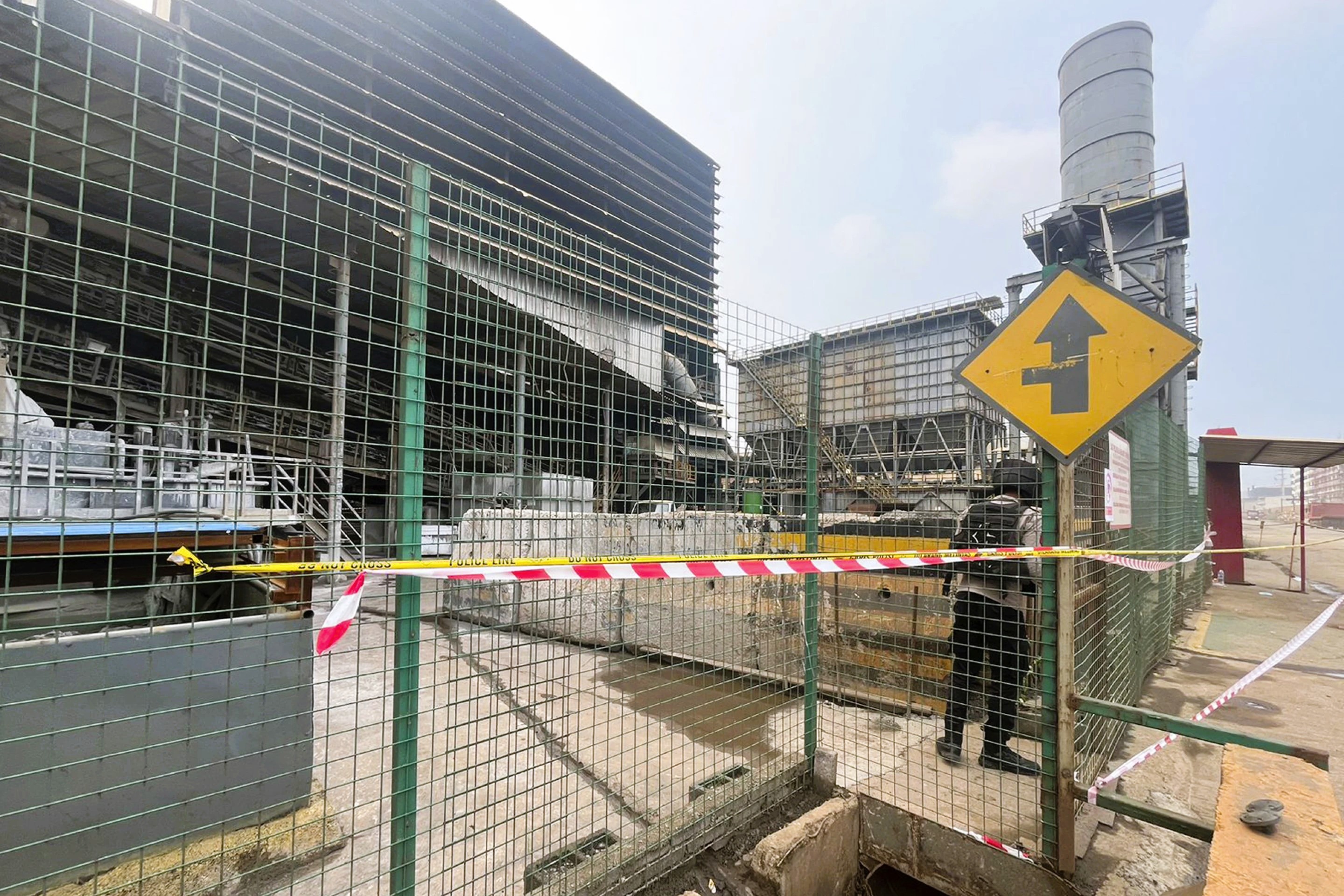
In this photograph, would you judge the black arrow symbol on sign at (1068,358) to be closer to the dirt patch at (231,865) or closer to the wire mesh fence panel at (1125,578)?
the wire mesh fence panel at (1125,578)

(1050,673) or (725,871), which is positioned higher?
(1050,673)

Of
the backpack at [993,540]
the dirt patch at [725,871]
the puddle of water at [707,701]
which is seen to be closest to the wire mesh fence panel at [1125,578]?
the backpack at [993,540]

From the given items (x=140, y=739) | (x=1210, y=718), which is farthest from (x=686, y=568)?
(x=1210, y=718)

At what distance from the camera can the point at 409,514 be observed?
206 cm

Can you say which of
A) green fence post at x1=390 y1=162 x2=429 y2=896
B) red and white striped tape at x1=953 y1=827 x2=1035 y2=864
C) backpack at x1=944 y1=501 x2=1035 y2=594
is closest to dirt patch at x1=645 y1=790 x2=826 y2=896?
red and white striped tape at x1=953 y1=827 x2=1035 y2=864

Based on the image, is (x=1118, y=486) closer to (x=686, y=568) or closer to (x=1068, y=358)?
(x=1068, y=358)

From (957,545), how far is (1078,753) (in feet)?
4.42

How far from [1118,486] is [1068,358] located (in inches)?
59.3

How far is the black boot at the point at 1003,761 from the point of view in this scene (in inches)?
136

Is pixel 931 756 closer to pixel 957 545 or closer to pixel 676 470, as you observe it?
pixel 957 545

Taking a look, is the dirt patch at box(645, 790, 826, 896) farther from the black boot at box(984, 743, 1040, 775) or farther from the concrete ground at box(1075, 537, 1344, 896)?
the concrete ground at box(1075, 537, 1344, 896)

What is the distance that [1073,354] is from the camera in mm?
2865

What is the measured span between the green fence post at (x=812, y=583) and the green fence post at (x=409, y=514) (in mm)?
2295

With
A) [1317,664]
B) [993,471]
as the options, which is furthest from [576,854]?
[1317,664]
